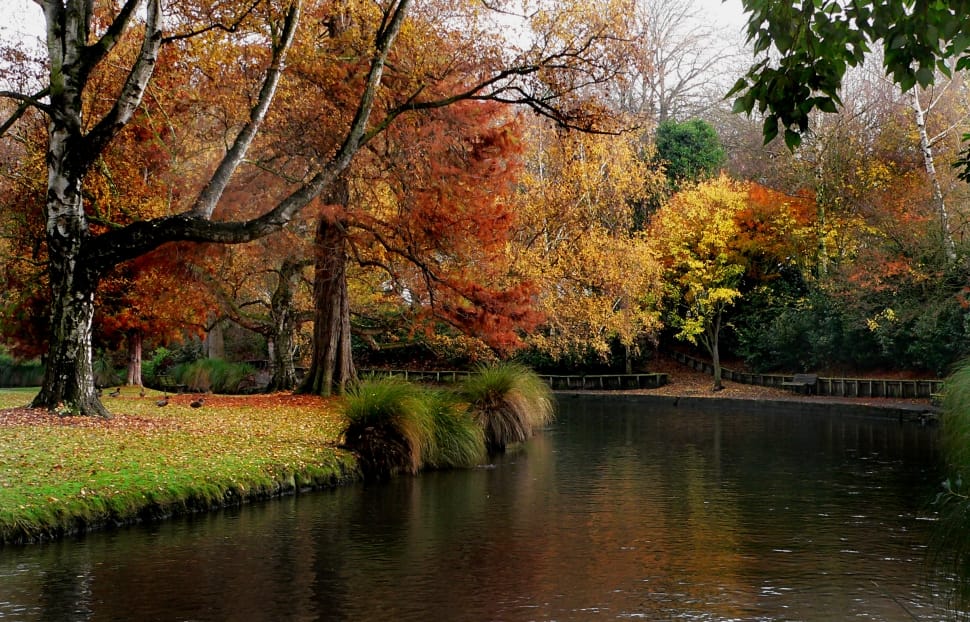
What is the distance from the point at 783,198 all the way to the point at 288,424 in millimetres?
21382

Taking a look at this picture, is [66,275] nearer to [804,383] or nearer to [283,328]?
[283,328]

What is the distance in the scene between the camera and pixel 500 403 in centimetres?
1800

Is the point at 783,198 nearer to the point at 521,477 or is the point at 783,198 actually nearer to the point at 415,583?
the point at 521,477

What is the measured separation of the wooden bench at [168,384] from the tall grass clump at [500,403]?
15.7m

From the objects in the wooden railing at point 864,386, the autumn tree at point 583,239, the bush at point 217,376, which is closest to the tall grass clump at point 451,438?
the autumn tree at point 583,239

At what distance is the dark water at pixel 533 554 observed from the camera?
729cm

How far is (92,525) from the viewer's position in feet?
32.1

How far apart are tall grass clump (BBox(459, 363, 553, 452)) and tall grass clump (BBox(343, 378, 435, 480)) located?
3.13m

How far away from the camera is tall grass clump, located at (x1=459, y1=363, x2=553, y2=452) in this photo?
696 inches

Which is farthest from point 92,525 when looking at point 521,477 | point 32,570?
point 521,477

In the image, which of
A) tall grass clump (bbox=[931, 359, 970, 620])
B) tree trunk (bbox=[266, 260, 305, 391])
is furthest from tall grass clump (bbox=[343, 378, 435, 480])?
tree trunk (bbox=[266, 260, 305, 391])

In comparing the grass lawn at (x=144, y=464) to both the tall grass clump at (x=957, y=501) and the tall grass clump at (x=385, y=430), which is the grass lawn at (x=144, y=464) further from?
the tall grass clump at (x=957, y=501)

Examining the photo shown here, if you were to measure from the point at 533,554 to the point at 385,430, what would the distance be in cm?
546

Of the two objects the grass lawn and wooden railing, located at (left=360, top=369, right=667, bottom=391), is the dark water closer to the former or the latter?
the grass lawn
